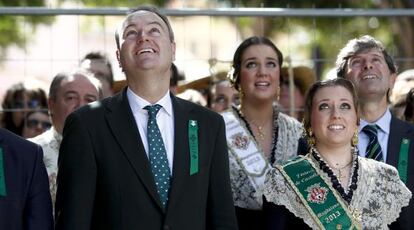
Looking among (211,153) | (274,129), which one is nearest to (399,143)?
(274,129)


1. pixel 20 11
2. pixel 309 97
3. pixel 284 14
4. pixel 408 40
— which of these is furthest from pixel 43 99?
pixel 408 40

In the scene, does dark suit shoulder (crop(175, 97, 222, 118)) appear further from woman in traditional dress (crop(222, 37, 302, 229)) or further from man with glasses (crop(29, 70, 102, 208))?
man with glasses (crop(29, 70, 102, 208))

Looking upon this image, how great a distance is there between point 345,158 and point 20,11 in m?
Result: 2.61

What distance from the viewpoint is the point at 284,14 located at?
7777 millimetres

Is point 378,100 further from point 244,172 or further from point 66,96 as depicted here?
point 66,96

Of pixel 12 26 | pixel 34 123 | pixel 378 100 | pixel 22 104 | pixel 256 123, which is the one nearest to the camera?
pixel 378 100

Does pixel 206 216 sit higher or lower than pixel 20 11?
lower

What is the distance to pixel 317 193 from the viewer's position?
19.6ft

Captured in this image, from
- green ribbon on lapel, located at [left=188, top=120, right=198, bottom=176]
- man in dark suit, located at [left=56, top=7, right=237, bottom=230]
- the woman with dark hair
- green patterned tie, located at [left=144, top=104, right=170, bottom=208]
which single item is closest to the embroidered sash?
man in dark suit, located at [left=56, top=7, right=237, bottom=230]

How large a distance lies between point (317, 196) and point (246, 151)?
84cm

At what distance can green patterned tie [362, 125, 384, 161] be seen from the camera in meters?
6.58

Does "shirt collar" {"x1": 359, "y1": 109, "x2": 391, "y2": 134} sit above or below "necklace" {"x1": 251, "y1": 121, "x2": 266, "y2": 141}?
above

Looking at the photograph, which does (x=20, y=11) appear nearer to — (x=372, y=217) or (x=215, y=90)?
(x=215, y=90)

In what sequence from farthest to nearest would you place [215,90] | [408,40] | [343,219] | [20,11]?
[408,40] → [215,90] → [20,11] → [343,219]
